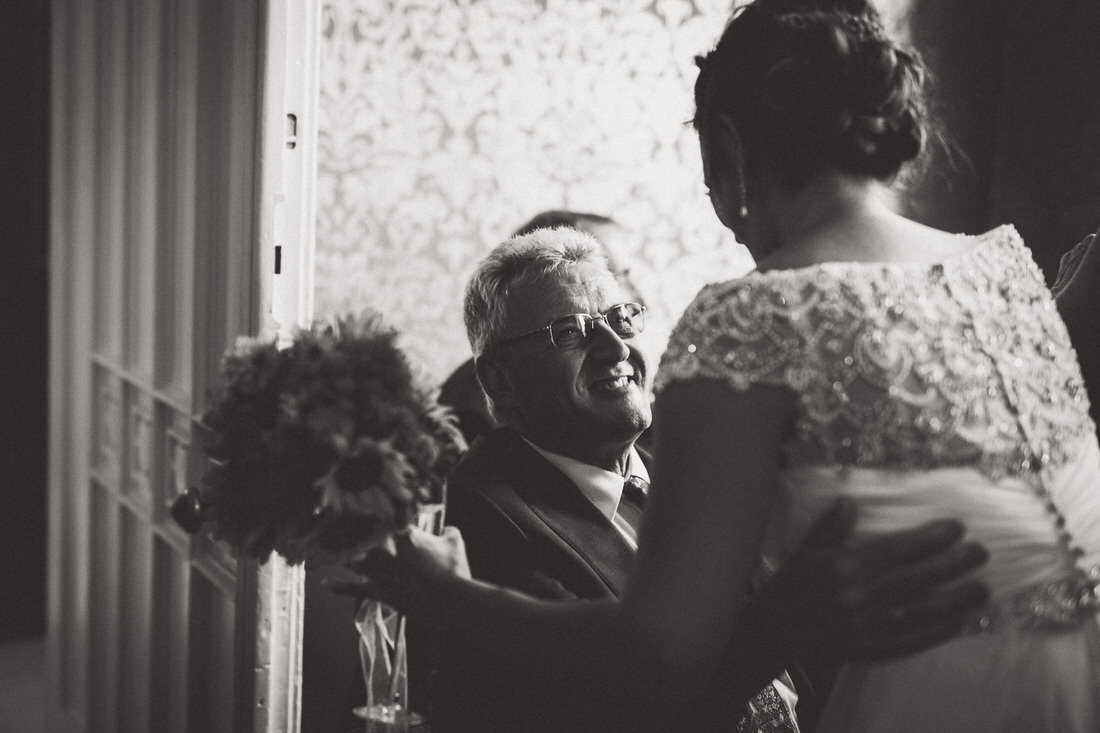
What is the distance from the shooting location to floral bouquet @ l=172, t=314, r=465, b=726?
123 centimetres

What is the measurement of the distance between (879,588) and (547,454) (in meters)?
1.03

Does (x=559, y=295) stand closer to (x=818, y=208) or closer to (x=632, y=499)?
(x=632, y=499)

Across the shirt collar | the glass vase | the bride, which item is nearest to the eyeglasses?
the shirt collar

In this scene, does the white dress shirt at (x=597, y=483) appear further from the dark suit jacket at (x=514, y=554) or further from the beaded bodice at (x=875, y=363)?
the beaded bodice at (x=875, y=363)

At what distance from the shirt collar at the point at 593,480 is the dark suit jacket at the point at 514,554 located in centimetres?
4

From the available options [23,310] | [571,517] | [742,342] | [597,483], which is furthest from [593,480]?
[23,310]

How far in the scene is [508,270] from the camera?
216 centimetres

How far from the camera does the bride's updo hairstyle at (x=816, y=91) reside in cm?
116

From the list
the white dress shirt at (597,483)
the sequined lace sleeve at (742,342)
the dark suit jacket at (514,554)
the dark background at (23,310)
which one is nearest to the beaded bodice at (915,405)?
the sequined lace sleeve at (742,342)

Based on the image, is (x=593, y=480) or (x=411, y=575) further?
(x=593, y=480)

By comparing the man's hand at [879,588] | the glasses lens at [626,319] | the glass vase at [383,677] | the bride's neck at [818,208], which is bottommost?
the glass vase at [383,677]

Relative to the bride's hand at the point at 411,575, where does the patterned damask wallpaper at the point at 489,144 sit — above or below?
above

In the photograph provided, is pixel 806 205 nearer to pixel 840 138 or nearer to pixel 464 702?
pixel 840 138

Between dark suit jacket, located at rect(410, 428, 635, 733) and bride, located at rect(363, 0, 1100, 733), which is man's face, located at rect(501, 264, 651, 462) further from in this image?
bride, located at rect(363, 0, 1100, 733)
